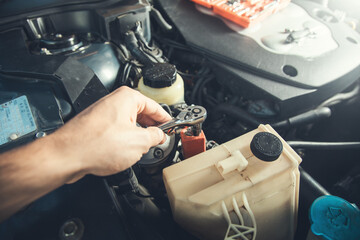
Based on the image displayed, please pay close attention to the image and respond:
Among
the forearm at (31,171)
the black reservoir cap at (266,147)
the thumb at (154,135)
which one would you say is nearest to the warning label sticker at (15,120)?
the forearm at (31,171)

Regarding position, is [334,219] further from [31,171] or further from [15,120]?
[15,120]

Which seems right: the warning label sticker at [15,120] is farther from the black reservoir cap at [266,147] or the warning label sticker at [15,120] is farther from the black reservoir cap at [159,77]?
the black reservoir cap at [266,147]

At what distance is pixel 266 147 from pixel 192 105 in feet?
0.79

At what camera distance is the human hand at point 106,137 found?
0.44 meters

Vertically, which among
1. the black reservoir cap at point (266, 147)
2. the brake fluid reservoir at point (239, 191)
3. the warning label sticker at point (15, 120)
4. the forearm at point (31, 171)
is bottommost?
the brake fluid reservoir at point (239, 191)

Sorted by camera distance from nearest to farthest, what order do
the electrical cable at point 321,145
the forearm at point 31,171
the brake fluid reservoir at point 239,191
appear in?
the forearm at point 31,171 → the brake fluid reservoir at point 239,191 → the electrical cable at point 321,145

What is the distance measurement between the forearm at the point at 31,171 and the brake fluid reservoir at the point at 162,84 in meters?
0.39

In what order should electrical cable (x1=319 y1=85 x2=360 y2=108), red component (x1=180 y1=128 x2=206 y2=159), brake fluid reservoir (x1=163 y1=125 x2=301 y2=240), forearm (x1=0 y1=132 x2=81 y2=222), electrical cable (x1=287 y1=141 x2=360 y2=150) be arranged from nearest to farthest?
1. forearm (x1=0 y1=132 x2=81 y2=222)
2. brake fluid reservoir (x1=163 y1=125 x2=301 y2=240)
3. red component (x1=180 y1=128 x2=206 y2=159)
4. electrical cable (x1=287 y1=141 x2=360 y2=150)
5. electrical cable (x1=319 y1=85 x2=360 y2=108)

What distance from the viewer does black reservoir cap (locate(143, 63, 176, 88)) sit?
2.48 feet

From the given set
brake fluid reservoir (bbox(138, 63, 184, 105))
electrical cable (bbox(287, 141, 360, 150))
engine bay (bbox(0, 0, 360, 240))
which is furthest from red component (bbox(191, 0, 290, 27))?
electrical cable (bbox(287, 141, 360, 150))

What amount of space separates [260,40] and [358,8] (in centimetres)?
82

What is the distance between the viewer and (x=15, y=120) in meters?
0.64

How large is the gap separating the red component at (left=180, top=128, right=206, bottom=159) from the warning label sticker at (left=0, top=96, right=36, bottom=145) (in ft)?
1.30

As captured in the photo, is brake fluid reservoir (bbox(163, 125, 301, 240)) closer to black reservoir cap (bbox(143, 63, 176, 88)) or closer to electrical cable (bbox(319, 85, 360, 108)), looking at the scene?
black reservoir cap (bbox(143, 63, 176, 88))
